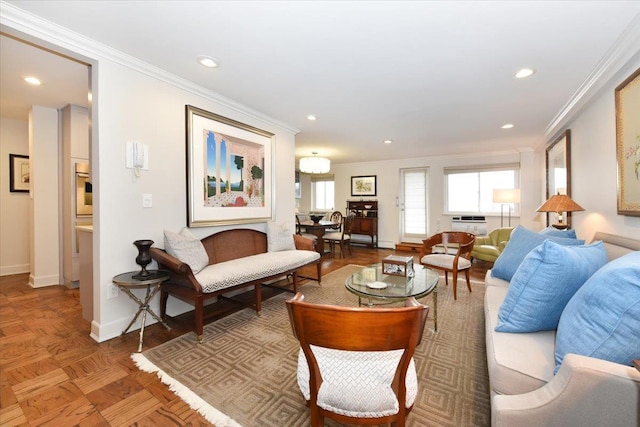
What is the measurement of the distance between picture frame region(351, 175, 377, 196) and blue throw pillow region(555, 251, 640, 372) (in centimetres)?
645

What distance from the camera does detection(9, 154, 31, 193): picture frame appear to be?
4.06m

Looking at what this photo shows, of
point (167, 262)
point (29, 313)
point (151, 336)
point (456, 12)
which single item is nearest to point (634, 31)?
point (456, 12)

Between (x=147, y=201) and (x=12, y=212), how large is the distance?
11.2 feet

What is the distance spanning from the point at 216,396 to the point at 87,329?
169cm

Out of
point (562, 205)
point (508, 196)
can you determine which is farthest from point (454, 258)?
point (508, 196)

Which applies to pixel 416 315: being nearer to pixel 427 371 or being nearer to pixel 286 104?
pixel 427 371

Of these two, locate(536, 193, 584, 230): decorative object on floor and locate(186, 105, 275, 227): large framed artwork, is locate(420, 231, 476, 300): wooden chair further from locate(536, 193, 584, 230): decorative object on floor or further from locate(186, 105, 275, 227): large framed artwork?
locate(186, 105, 275, 227): large framed artwork

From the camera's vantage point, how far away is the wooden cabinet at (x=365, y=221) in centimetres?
710

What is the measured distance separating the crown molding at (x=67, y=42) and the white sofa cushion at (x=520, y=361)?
10.7 feet

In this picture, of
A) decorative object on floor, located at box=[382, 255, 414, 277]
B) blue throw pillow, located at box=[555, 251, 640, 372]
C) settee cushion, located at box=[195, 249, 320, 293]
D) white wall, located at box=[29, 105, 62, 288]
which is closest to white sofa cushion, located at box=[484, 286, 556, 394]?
blue throw pillow, located at box=[555, 251, 640, 372]

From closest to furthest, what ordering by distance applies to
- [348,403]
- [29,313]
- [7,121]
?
[348,403], [29,313], [7,121]

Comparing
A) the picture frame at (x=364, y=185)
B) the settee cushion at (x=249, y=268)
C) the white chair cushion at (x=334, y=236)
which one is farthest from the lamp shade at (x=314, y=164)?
the picture frame at (x=364, y=185)

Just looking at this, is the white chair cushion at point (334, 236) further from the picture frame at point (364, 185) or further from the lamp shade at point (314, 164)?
the picture frame at point (364, 185)

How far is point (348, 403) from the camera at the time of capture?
1.03 meters
